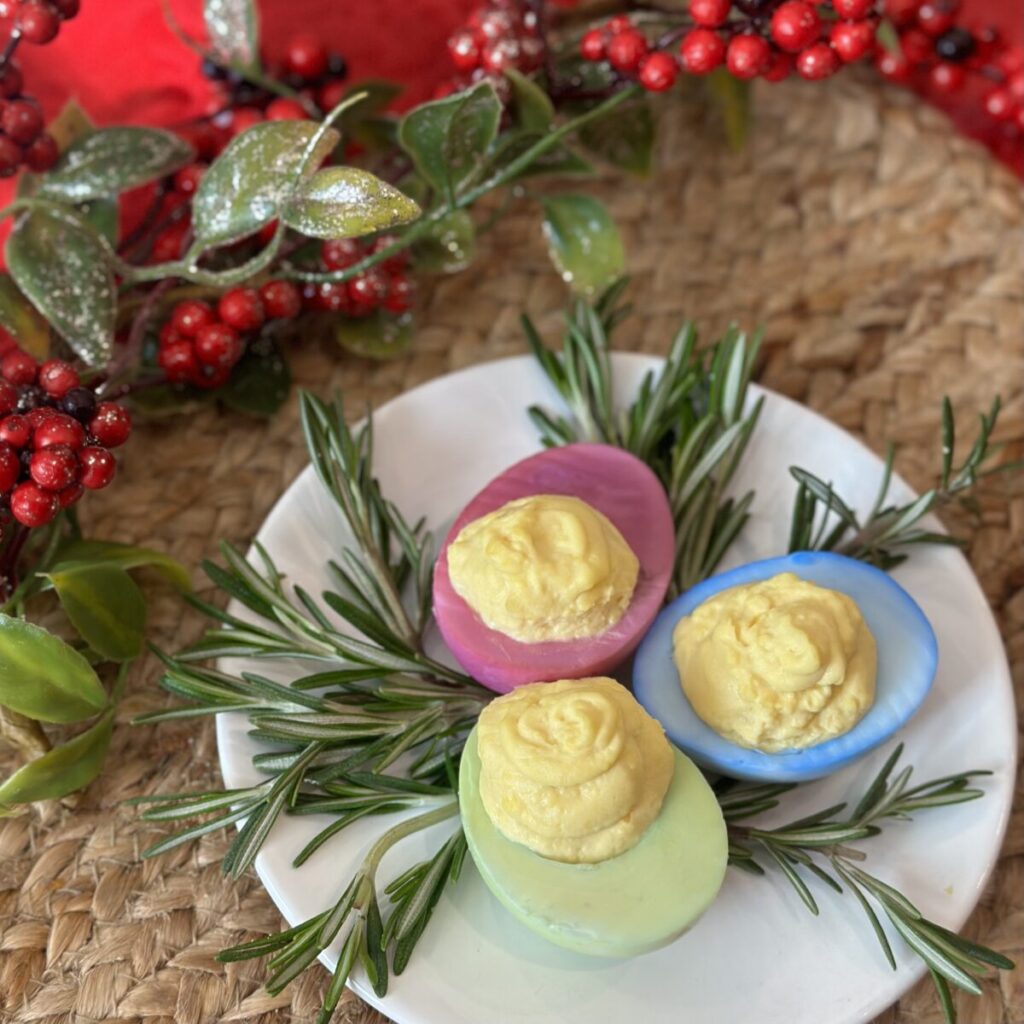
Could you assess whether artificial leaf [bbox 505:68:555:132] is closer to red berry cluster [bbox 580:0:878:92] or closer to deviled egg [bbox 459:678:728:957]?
red berry cluster [bbox 580:0:878:92]

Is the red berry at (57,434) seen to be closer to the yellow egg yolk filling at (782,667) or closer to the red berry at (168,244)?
the red berry at (168,244)

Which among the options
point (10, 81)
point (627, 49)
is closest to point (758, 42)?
point (627, 49)

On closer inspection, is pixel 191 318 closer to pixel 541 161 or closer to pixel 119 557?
pixel 119 557

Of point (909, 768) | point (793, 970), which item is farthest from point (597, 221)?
point (793, 970)

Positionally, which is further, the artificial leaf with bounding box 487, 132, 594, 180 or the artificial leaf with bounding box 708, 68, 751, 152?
A: the artificial leaf with bounding box 708, 68, 751, 152

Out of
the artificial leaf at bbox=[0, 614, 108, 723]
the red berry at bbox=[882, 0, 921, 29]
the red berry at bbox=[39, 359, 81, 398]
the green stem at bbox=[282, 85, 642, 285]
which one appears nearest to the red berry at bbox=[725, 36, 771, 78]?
the green stem at bbox=[282, 85, 642, 285]

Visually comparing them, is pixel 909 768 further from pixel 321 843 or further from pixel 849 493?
pixel 321 843

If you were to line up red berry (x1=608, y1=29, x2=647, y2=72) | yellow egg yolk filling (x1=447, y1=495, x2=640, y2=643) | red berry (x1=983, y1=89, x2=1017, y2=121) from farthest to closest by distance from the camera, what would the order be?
red berry (x1=983, y1=89, x2=1017, y2=121)
red berry (x1=608, y1=29, x2=647, y2=72)
yellow egg yolk filling (x1=447, y1=495, x2=640, y2=643)

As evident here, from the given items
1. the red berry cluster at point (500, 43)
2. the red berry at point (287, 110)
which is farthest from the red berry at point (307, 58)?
the red berry cluster at point (500, 43)
